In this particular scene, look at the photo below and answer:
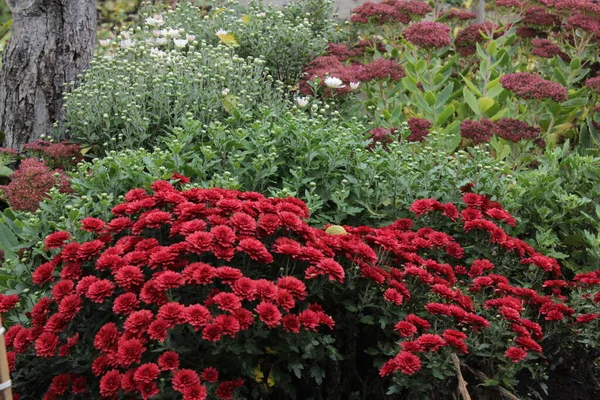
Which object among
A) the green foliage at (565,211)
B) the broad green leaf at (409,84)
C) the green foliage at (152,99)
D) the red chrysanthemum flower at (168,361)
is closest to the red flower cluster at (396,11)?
the broad green leaf at (409,84)

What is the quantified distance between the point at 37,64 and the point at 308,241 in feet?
9.89

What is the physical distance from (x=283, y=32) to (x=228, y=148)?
2108mm

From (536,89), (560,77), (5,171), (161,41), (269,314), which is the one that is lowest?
(5,171)

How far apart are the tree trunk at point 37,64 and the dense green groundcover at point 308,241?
A: 0.19 m

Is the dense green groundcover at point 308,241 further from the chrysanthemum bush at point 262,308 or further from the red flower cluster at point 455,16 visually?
the red flower cluster at point 455,16

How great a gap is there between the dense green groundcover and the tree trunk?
19cm

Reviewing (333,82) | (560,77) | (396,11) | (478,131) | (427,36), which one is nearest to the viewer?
(478,131)

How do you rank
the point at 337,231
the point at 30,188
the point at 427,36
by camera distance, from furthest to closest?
the point at 427,36, the point at 30,188, the point at 337,231

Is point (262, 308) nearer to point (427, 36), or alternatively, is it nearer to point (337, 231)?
point (337, 231)

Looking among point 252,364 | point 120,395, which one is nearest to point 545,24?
point 252,364

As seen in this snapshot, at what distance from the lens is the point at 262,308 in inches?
98.5

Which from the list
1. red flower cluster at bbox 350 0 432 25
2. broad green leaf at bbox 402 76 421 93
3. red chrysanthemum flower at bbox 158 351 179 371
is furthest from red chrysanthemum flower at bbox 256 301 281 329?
red flower cluster at bbox 350 0 432 25

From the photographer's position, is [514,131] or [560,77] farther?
[560,77]

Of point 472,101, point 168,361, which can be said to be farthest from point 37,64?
point 168,361
